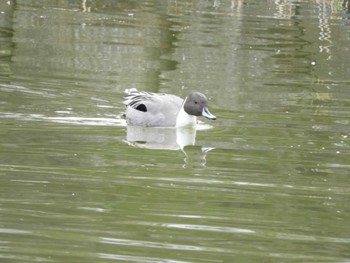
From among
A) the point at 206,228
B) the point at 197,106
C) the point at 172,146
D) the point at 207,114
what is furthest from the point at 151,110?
the point at 206,228

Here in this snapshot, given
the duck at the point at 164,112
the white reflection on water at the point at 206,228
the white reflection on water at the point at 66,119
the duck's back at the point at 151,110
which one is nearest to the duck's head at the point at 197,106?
the duck at the point at 164,112

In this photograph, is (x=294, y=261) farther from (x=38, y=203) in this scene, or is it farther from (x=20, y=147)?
(x=20, y=147)

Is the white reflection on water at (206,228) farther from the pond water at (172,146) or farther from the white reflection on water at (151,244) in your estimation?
the white reflection on water at (151,244)

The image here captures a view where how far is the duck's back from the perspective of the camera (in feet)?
39.4

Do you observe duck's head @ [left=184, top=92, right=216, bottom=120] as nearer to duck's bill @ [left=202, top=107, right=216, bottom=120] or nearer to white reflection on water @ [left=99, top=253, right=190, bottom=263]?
duck's bill @ [left=202, top=107, right=216, bottom=120]

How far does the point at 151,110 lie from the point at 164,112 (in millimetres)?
139

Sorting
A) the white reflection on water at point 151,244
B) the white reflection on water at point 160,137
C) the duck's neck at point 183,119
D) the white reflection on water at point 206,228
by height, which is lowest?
the white reflection on water at point 160,137

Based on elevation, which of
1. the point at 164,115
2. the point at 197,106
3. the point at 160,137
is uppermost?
the point at 197,106

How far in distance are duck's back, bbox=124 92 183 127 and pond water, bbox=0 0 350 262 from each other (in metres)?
0.16

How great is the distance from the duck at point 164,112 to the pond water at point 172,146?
0.52ft

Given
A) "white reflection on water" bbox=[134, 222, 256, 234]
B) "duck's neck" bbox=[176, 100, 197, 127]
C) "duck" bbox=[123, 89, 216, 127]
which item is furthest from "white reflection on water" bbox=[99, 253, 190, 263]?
"duck's neck" bbox=[176, 100, 197, 127]

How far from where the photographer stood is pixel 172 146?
11.1m

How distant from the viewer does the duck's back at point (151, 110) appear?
39.4ft

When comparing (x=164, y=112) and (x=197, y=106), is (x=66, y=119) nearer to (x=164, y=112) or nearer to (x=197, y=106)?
(x=164, y=112)
